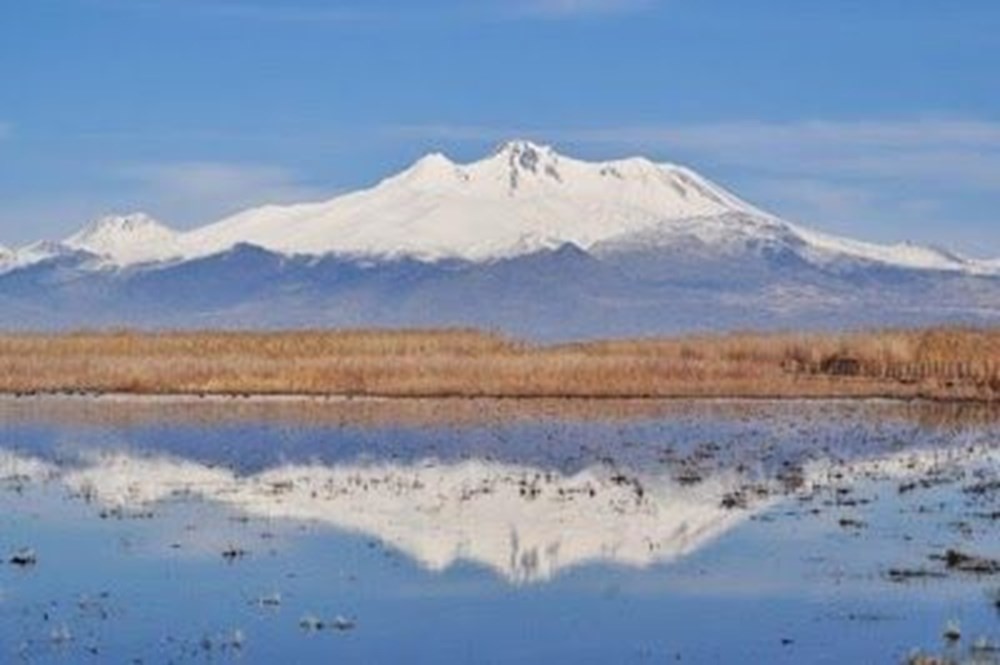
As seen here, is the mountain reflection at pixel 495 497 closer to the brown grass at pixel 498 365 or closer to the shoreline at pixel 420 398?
the shoreline at pixel 420 398

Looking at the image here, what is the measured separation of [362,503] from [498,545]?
5308 millimetres

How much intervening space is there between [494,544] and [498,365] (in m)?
42.8

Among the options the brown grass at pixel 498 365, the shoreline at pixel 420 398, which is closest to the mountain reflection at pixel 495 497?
the shoreline at pixel 420 398

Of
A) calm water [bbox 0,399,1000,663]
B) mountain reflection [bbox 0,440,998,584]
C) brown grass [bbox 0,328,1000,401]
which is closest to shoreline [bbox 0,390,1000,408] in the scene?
brown grass [bbox 0,328,1000,401]

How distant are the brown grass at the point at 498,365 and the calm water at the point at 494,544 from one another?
16.8 metres

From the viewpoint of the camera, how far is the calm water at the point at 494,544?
22.1 metres

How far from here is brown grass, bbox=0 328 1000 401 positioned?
66938 mm

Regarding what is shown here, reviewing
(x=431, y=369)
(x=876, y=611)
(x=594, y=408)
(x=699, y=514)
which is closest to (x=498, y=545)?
(x=699, y=514)

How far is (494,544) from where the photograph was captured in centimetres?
2925

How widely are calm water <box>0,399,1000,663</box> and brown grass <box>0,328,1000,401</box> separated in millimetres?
16769

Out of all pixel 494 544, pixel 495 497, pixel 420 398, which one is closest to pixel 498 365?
pixel 420 398

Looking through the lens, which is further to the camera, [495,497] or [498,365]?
[498,365]

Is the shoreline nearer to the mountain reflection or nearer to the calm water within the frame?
the calm water

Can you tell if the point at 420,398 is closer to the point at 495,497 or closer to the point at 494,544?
the point at 495,497
